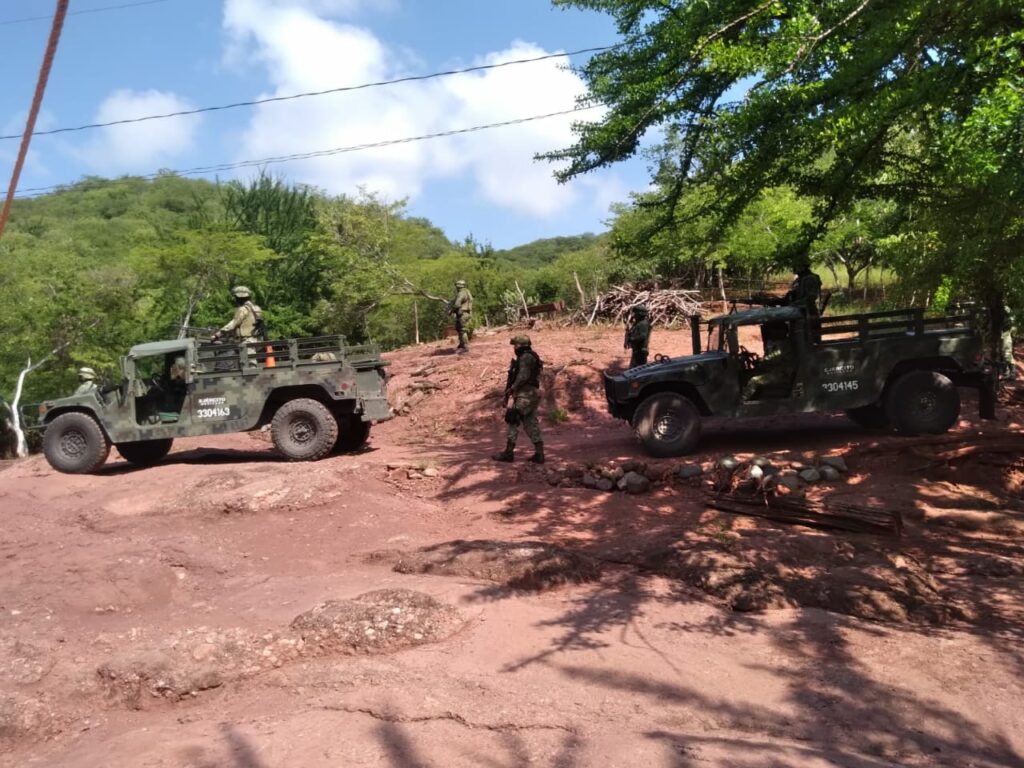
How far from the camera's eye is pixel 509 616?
5.64m

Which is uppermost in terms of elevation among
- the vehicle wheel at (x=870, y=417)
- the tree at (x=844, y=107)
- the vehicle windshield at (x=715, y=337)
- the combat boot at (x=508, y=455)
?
the tree at (x=844, y=107)

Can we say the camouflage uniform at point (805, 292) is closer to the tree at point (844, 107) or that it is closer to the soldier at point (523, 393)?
the tree at point (844, 107)

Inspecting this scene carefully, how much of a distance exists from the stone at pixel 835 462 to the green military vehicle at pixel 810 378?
41.0 inches

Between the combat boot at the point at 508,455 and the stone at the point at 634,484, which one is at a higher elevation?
the combat boot at the point at 508,455

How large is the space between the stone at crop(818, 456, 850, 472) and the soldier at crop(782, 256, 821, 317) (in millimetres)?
2023

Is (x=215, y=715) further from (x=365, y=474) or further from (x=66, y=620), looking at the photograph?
(x=365, y=474)

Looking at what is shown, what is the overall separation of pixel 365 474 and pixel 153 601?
141 inches

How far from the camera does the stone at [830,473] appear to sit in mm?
8570

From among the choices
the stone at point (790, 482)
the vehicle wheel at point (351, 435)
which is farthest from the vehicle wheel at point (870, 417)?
the vehicle wheel at point (351, 435)

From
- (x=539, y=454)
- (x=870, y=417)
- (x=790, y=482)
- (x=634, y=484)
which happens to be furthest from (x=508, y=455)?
(x=870, y=417)

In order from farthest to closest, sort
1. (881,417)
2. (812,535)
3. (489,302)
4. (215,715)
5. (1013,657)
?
(489,302) < (881,417) < (812,535) < (1013,657) < (215,715)

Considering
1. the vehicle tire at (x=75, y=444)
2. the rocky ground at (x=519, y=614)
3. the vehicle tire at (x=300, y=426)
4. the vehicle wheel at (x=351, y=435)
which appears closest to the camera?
the rocky ground at (x=519, y=614)

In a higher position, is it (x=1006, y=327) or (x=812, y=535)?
(x=1006, y=327)

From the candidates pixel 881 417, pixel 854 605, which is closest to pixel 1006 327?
pixel 881 417
